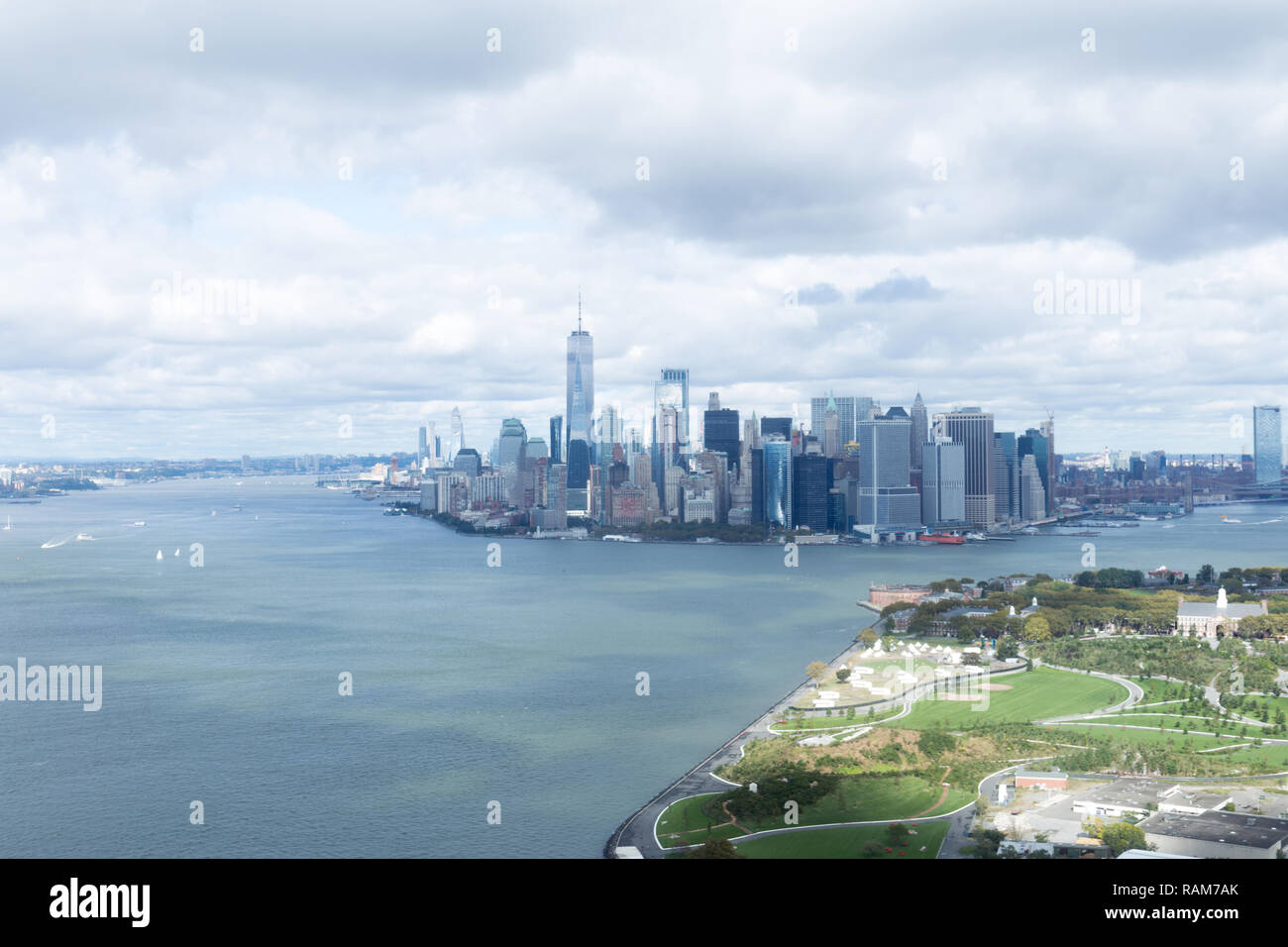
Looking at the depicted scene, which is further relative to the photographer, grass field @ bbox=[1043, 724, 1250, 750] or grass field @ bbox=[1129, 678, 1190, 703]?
grass field @ bbox=[1129, 678, 1190, 703]

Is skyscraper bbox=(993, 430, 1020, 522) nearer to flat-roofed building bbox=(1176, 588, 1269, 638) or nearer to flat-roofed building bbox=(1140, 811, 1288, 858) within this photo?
flat-roofed building bbox=(1176, 588, 1269, 638)

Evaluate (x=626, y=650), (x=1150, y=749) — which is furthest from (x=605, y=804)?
(x=626, y=650)

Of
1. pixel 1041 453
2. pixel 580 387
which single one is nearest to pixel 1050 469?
pixel 1041 453

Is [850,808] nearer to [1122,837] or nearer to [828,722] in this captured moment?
[1122,837]

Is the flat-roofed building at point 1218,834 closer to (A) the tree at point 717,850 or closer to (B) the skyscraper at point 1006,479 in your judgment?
(A) the tree at point 717,850

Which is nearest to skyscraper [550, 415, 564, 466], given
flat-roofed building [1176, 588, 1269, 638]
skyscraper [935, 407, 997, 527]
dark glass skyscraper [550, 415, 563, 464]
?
dark glass skyscraper [550, 415, 563, 464]

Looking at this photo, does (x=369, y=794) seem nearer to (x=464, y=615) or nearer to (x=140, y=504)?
(x=464, y=615)

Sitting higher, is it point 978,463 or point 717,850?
point 978,463
